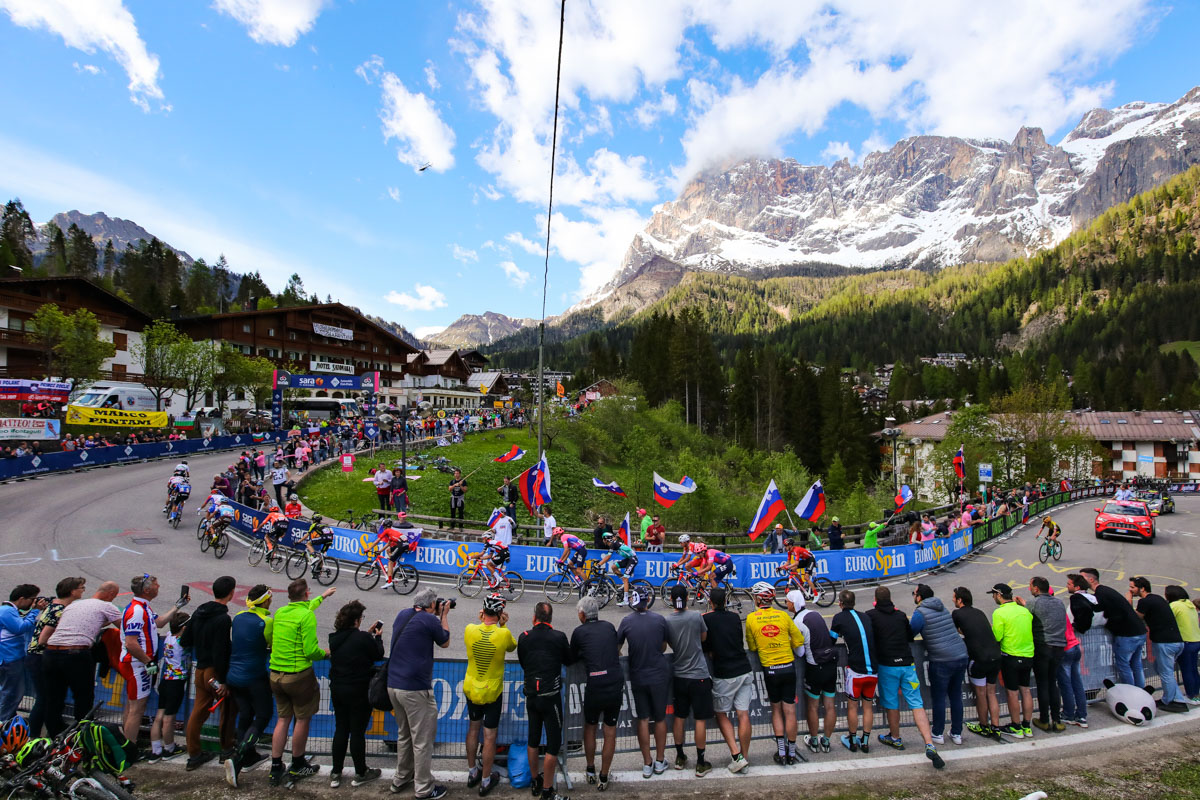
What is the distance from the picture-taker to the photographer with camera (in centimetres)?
581

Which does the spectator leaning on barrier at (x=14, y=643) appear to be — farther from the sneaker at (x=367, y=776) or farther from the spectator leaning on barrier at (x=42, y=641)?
the sneaker at (x=367, y=776)

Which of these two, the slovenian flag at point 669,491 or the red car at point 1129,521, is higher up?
the slovenian flag at point 669,491

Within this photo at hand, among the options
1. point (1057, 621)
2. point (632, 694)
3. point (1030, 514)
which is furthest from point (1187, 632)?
point (1030, 514)

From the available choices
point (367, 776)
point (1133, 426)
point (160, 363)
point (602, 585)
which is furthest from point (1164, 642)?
point (1133, 426)

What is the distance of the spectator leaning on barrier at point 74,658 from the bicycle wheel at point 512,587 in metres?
8.79

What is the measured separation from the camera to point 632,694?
661 cm

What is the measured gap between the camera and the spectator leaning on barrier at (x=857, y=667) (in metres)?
6.76

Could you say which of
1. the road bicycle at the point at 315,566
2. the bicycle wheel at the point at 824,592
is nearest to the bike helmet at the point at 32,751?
the road bicycle at the point at 315,566

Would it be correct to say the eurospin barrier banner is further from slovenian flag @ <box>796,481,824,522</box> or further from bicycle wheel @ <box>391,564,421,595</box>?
slovenian flag @ <box>796,481,824,522</box>

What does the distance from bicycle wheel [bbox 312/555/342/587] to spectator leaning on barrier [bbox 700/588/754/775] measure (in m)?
11.2

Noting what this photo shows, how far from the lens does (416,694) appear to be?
584 centimetres

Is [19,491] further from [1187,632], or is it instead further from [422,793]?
[1187,632]

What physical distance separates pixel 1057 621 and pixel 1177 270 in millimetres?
249374

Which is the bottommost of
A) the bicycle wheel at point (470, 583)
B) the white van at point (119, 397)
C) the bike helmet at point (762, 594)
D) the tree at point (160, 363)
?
the bicycle wheel at point (470, 583)
